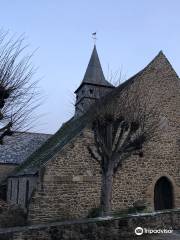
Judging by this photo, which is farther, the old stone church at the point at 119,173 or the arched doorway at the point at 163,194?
the arched doorway at the point at 163,194

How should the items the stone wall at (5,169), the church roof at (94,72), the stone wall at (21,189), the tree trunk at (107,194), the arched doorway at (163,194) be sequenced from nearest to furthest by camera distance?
the tree trunk at (107,194) → the arched doorway at (163,194) → the stone wall at (21,189) → the church roof at (94,72) → the stone wall at (5,169)

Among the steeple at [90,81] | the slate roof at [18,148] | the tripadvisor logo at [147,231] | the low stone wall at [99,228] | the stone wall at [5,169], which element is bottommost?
the tripadvisor logo at [147,231]

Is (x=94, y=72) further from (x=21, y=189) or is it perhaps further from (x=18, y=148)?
(x=21, y=189)

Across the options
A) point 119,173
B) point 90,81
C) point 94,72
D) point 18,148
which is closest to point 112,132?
point 119,173

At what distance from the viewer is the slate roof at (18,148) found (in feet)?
96.2

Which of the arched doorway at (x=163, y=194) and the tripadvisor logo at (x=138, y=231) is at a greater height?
the arched doorway at (x=163, y=194)

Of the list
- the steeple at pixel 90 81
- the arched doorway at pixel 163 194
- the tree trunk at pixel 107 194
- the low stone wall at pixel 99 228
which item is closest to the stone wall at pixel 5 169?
the steeple at pixel 90 81

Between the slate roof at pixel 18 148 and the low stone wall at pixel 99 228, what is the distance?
20506 millimetres

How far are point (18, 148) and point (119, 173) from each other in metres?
16.6

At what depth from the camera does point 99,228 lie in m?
8.99

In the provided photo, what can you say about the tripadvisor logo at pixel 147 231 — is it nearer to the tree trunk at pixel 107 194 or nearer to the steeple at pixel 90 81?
the tree trunk at pixel 107 194

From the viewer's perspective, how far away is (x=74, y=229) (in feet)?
28.4

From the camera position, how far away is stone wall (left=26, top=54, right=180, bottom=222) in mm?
14773

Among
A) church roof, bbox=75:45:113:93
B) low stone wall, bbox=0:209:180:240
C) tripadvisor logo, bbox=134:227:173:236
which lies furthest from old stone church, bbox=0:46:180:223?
church roof, bbox=75:45:113:93
